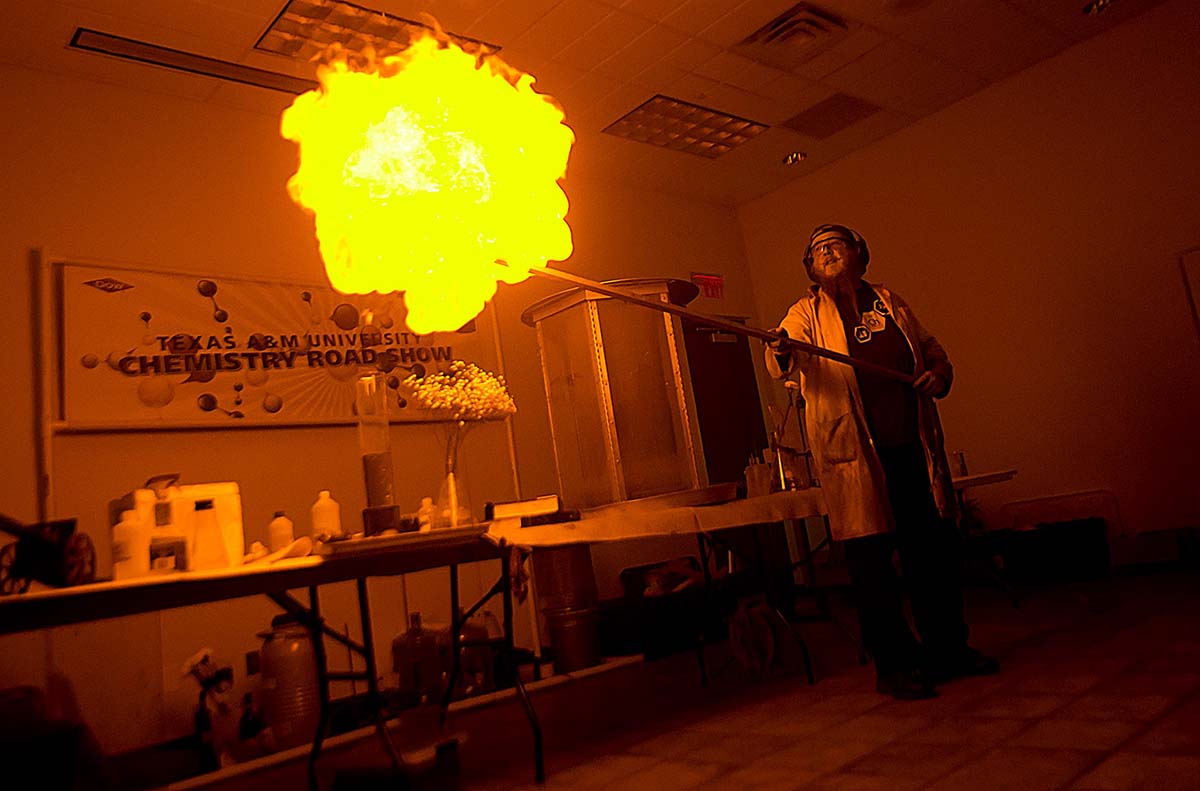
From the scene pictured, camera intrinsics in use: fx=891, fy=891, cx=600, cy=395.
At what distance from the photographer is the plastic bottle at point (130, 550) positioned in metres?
2.24

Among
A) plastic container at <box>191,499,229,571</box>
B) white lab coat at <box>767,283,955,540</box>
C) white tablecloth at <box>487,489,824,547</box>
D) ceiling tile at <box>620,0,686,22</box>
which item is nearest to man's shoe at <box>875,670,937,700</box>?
white lab coat at <box>767,283,955,540</box>

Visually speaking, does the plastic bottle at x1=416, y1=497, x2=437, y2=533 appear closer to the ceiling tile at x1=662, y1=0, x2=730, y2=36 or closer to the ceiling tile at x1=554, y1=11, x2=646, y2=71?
the ceiling tile at x1=554, y1=11, x2=646, y2=71

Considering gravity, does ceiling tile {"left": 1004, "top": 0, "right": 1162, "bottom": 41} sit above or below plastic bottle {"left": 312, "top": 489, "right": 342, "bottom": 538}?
above

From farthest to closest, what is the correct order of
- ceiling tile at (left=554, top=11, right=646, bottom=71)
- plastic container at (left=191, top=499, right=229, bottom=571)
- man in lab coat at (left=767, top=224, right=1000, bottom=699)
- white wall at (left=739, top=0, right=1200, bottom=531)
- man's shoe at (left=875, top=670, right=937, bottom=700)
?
white wall at (left=739, top=0, right=1200, bottom=531) → ceiling tile at (left=554, top=11, right=646, bottom=71) → man in lab coat at (left=767, top=224, right=1000, bottom=699) → man's shoe at (left=875, top=670, right=937, bottom=700) → plastic container at (left=191, top=499, right=229, bottom=571)

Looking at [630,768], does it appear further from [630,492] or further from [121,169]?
[121,169]

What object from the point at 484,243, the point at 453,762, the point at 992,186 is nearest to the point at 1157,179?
the point at 992,186

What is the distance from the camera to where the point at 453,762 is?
2551mm

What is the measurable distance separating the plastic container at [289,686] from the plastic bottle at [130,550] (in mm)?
1564

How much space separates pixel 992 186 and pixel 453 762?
5.27 metres

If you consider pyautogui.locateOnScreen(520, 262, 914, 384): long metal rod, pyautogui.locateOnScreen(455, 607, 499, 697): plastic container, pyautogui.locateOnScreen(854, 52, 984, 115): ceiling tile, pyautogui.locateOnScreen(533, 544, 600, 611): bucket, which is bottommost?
pyautogui.locateOnScreen(455, 607, 499, 697): plastic container

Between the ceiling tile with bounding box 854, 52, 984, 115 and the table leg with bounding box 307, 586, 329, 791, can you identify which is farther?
the ceiling tile with bounding box 854, 52, 984, 115

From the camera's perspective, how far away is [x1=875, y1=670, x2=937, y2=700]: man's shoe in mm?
2804

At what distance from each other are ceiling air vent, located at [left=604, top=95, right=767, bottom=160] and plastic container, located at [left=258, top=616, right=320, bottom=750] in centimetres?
366

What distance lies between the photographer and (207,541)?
94.1 inches
